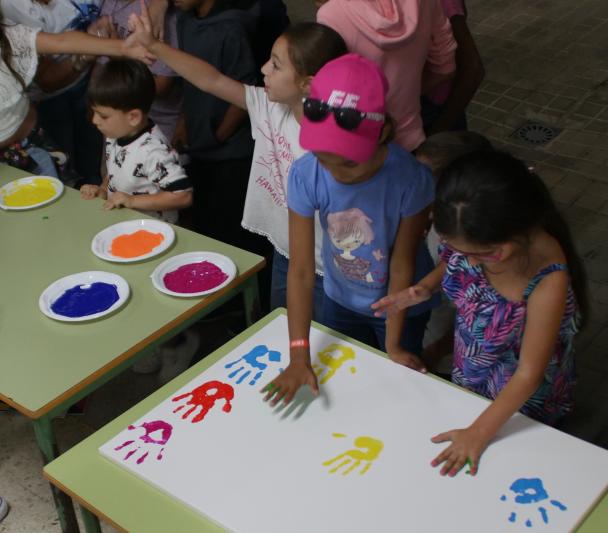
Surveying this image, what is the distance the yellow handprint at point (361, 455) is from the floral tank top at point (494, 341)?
387 millimetres

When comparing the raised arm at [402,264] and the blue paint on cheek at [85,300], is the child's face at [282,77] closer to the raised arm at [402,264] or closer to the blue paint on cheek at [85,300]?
the raised arm at [402,264]

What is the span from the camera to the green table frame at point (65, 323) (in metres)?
1.75

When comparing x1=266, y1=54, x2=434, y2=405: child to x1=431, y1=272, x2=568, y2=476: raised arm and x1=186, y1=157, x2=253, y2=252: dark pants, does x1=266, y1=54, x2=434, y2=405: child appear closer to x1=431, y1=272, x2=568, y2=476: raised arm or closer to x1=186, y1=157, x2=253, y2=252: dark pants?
x1=431, y1=272, x2=568, y2=476: raised arm

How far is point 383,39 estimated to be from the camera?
202 cm

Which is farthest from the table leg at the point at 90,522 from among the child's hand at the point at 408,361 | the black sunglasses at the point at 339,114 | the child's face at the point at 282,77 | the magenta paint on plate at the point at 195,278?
the child's face at the point at 282,77

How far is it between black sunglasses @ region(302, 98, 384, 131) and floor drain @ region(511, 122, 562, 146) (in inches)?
123

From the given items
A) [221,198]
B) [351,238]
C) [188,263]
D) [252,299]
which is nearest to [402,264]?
[351,238]

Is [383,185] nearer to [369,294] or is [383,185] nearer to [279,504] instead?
[369,294]

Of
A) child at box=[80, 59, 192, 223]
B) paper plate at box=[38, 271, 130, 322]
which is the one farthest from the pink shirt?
paper plate at box=[38, 271, 130, 322]

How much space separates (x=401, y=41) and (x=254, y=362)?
0.96 meters

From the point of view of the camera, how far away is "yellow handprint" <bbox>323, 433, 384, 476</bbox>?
57.6 inches

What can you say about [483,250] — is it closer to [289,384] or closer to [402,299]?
[402,299]

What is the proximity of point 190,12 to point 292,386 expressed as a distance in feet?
5.37

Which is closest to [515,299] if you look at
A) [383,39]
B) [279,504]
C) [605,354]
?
[279,504]
